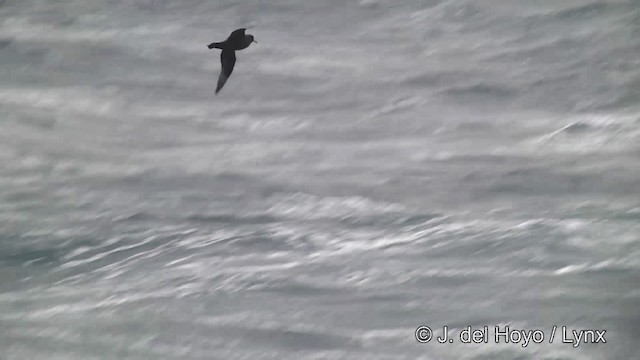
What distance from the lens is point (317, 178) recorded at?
1.30 meters

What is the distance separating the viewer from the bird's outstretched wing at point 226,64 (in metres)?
1.32

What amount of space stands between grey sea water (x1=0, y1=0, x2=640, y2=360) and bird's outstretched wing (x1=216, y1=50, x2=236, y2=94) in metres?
0.01

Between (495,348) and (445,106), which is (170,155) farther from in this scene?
(495,348)

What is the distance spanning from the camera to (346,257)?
1.27 metres

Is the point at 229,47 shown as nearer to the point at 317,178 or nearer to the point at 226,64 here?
the point at 226,64

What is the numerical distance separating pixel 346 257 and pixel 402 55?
376 mm

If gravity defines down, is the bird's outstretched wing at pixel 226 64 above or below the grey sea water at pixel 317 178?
above

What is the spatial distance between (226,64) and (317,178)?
0.87 feet

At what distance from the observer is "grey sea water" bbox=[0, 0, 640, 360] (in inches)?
48.9

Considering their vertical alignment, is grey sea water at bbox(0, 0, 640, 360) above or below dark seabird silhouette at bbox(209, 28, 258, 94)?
below

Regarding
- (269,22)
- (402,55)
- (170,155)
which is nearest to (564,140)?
(402,55)

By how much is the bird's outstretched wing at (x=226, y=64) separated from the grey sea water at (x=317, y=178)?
0.05 ft

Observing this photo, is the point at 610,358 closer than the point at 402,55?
A: Yes

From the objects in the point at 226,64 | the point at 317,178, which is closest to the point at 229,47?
the point at 226,64
